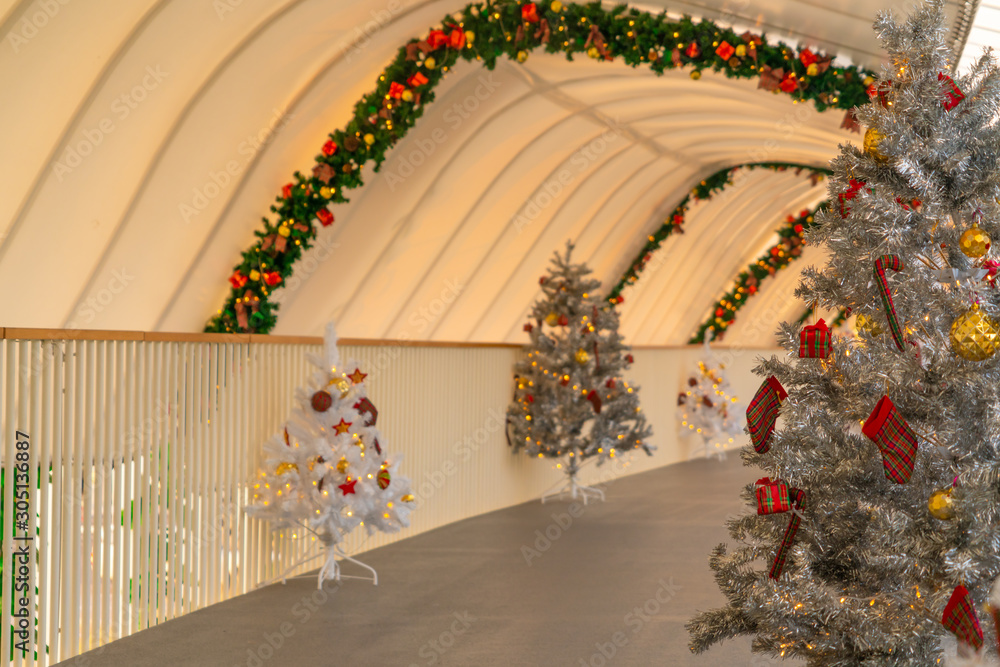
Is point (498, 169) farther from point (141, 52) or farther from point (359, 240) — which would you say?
point (141, 52)

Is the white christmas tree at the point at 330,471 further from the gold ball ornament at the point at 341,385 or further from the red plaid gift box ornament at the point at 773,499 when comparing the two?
the red plaid gift box ornament at the point at 773,499

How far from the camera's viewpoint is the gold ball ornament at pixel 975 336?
3135 mm

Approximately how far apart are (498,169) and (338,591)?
6518 mm

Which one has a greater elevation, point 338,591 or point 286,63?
point 286,63

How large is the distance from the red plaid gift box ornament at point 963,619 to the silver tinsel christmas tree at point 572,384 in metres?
6.77

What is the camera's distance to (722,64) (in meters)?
7.41

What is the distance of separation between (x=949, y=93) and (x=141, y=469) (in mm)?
4133

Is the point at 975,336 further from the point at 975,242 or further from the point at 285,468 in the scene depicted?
the point at 285,468

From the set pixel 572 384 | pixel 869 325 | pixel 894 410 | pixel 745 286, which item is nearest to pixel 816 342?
pixel 869 325

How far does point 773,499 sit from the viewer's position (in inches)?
136

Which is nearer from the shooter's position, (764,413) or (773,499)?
(773,499)

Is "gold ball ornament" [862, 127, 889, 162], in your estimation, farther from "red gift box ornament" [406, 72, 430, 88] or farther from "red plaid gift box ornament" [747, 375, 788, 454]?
"red gift box ornament" [406, 72, 430, 88]

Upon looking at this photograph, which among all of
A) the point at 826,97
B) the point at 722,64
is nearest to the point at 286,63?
the point at 722,64

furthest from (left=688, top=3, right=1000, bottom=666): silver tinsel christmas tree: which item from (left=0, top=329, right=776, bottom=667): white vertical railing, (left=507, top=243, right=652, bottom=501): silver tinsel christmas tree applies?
(left=507, top=243, right=652, bottom=501): silver tinsel christmas tree
